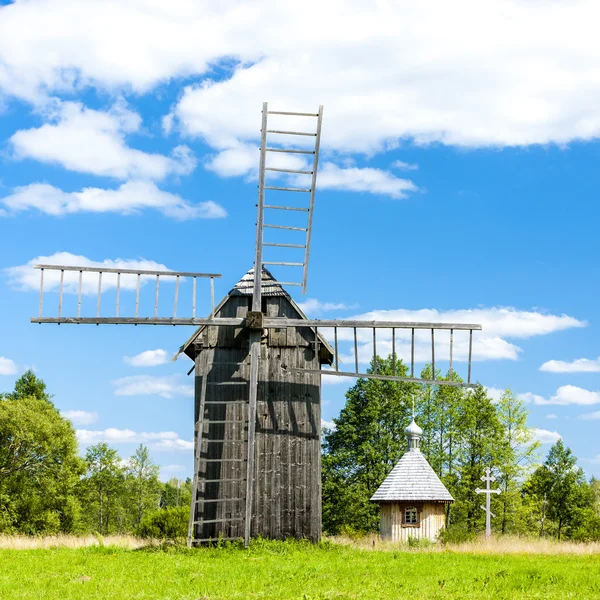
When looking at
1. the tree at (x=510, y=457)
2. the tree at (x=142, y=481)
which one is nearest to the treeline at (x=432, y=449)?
the tree at (x=510, y=457)

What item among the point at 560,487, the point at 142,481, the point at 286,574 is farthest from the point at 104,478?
the point at 286,574

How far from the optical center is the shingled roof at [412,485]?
91.4 feet

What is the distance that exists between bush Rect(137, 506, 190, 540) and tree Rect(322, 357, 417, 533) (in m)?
13.2

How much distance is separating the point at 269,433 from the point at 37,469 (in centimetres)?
2583

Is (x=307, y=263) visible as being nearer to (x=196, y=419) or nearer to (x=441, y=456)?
(x=196, y=419)

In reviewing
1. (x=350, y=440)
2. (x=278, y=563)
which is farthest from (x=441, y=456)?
(x=278, y=563)

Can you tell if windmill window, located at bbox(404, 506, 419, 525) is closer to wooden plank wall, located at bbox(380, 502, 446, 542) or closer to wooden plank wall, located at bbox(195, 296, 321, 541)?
wooden plank wall, located at bbox(380, 502, 446, 542)

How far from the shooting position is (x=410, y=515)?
92.8 feet

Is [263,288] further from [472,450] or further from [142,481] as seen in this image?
[142,481]

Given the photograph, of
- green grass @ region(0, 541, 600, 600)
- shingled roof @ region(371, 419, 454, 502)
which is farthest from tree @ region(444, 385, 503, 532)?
green grass @ region(0, 541, 600, 600)

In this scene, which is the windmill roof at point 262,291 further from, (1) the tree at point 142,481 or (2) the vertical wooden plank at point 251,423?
(1) the tree at point 142,481

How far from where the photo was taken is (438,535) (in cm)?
2767

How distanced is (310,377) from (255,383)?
162 centimetres

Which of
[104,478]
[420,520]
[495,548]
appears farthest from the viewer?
[104,478]
